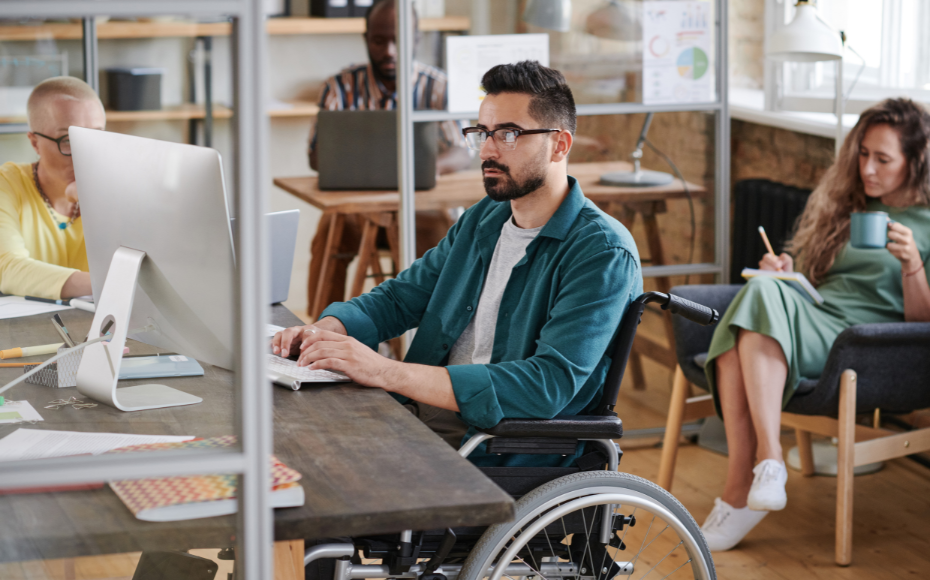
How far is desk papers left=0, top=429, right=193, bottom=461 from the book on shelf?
0.54 ft

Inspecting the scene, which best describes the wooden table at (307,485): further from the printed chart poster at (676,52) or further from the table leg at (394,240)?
the printed chart poster at (676,52)

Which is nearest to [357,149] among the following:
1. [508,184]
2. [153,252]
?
[508,184]

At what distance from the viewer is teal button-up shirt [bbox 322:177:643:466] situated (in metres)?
1.54

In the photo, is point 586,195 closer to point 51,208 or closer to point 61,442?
point 51,208

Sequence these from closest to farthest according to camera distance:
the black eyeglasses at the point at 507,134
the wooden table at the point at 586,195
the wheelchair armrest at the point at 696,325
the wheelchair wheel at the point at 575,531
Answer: the wheelchair wheel at the point at 575,531 < the black eyeglasses at the point at 507,134 < the wheelchair armrest at the point at 696,325 < the wooden table at the point at 586,195

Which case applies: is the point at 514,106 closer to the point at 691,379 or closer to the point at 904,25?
the point at 691,379

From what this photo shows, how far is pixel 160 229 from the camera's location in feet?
4.58

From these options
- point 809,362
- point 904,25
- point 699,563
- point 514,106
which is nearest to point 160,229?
point 514,106

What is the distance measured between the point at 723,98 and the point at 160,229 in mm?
2332

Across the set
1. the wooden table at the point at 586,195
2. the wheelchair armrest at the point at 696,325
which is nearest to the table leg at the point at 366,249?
the wooden table at the point at 586,195

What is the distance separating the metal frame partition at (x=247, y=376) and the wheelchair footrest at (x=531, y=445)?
0.61 metres

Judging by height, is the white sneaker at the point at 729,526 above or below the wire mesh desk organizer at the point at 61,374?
below

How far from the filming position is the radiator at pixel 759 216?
3385mm

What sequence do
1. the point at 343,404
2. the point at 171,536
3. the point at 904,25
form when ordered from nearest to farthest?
the point at 171,536, the point at 343,404, the point at 904,25
